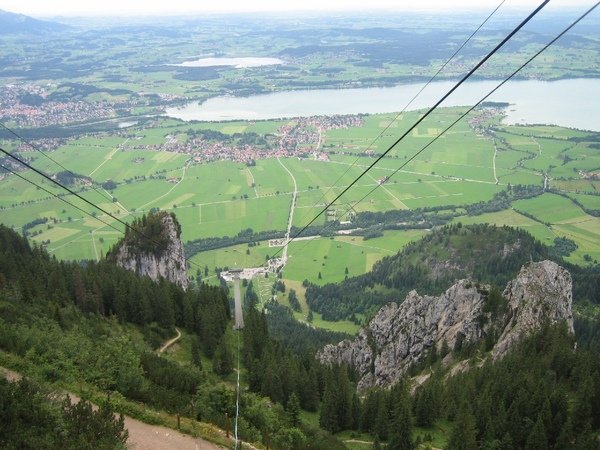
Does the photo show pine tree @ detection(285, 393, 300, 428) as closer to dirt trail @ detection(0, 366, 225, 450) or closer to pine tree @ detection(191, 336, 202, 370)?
pine tree @ detection(191, 336, 202, 370)

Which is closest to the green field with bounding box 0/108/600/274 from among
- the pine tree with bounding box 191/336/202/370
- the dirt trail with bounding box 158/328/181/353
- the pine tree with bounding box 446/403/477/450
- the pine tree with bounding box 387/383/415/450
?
the dirt trail with bounding box 158/328/181/353

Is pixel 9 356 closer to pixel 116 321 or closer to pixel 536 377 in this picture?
pixel 116 321

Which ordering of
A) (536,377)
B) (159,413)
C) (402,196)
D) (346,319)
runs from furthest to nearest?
Result: (402,196)
(346,319)
(536,377)
(159,413)

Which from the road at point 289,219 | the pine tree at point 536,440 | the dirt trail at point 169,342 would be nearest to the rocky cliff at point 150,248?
the dirt trail at point 169,342

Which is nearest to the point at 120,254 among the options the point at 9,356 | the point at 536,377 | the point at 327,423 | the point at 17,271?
the point at 17,271

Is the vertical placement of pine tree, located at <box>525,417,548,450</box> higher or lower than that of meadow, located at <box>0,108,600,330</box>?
higher

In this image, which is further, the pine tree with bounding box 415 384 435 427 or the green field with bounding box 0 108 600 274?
the green field with bounding box 0 108 600 274

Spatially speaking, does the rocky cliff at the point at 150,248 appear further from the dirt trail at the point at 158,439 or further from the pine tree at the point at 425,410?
the dirt trail at the point at 158,439

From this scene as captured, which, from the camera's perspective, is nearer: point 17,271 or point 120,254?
point 17,271
